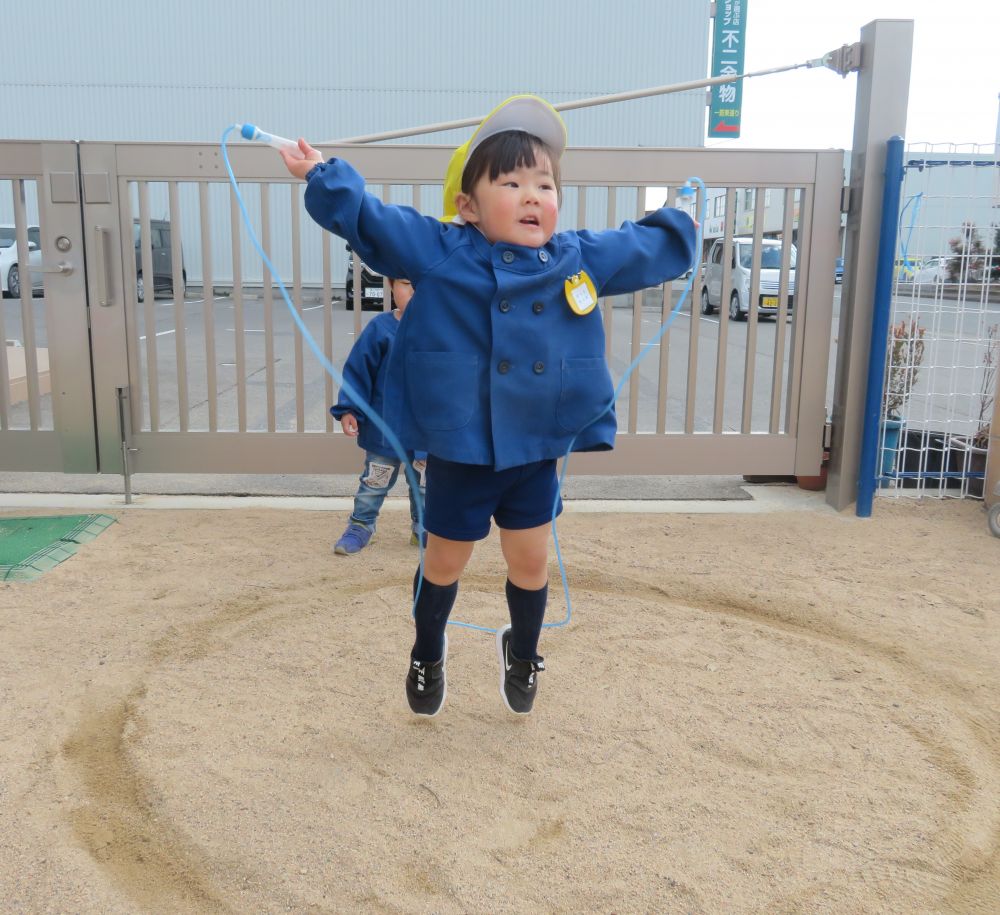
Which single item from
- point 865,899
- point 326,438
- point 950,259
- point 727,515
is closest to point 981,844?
point 865,899

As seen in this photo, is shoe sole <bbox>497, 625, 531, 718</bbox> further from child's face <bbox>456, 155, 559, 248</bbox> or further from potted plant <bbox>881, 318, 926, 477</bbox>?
potted plant <bbox>881, 318, 926, 477</bbox>

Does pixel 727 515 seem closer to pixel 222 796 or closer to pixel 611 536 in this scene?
pixel 611 536

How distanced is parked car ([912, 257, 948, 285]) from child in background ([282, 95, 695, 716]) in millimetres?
3104

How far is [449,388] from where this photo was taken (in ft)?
7.29

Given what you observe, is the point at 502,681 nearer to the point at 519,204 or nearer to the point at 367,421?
the point at 519,204

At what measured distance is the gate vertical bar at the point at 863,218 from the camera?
4457mm

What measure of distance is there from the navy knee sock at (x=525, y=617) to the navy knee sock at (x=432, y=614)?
0.16 meters

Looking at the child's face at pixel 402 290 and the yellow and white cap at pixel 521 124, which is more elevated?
the yellow and white cap at pixel 521 124

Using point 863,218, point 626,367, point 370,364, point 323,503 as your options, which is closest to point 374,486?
point 370,364

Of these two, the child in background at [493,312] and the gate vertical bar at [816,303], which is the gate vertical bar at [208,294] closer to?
the child in background at [493,312]

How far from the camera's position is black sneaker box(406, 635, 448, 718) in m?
2.57

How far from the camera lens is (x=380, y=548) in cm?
413

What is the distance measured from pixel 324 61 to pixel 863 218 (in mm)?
20979

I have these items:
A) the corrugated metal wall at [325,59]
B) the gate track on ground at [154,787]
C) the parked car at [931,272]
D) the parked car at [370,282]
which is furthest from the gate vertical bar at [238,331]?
the corrugated metal wall at [325,59]
